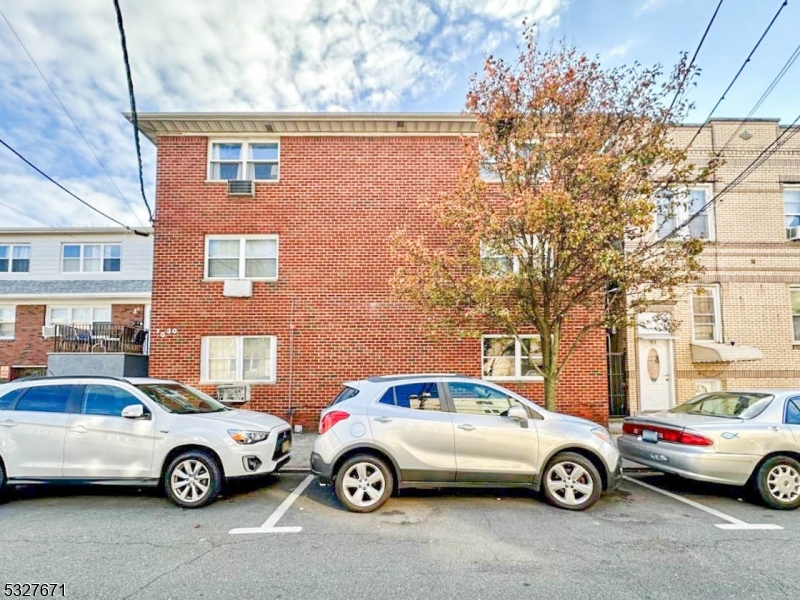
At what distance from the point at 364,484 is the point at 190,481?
2.12 m

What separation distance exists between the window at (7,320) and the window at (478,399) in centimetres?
2056

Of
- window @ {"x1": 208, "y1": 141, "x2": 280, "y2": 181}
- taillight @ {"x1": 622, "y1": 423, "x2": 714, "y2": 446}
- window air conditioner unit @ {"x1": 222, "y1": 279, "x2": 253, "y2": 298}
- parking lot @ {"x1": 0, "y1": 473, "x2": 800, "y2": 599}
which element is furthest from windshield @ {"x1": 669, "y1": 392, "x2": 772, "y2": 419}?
window @ {"x1": 208, "y1": 141, "x2": 280, "y2": 181}

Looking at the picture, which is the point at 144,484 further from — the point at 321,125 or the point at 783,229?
the point at 783,229

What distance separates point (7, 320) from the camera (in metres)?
18.2

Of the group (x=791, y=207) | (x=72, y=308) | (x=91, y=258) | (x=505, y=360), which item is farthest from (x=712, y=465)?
(x=91, y=258)

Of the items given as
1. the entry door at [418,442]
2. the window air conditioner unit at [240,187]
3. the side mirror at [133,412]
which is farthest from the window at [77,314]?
the entry door at [418,442]

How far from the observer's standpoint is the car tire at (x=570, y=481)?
5270 millimetres

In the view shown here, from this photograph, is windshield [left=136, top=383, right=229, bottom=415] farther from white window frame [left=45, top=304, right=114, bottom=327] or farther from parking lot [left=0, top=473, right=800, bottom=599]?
white window frame [left=45, top=304, right=114, bottom=327]

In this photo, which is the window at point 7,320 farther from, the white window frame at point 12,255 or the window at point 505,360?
the window at point 505,360

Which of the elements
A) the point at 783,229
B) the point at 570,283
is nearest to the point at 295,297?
the point at 570,283

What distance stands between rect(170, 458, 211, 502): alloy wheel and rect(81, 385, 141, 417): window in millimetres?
1083

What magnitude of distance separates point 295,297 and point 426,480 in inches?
248

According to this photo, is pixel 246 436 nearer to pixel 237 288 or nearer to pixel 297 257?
pixel 237 288

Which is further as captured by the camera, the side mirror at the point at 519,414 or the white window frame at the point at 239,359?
the white window frame at the point at 239,359
